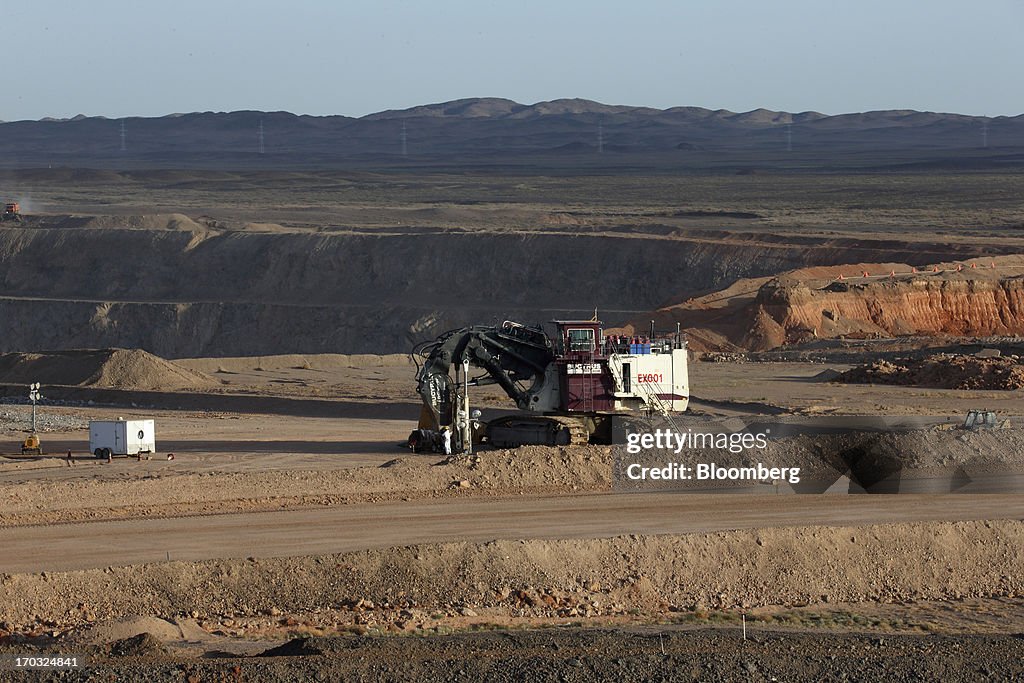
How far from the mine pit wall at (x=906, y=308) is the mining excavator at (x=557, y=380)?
30.4 meters

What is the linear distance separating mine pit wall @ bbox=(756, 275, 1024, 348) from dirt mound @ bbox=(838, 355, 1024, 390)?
1080 centimetres

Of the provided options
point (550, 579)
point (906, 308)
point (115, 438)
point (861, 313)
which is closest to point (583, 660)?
point (550, 579)

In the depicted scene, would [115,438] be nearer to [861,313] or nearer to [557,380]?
[557,380]

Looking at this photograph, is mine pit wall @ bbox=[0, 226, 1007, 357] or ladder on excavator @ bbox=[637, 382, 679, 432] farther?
mine pit wall @ bbox=[0, 226, 1007, 357]

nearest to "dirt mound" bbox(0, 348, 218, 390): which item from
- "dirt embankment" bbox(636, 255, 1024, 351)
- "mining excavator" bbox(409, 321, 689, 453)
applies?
"dirt embankment" bbox(636, 255, 1024, 351)

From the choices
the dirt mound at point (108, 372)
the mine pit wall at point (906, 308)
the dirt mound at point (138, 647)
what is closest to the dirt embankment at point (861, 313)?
the mine pit wall at point (906, 308)

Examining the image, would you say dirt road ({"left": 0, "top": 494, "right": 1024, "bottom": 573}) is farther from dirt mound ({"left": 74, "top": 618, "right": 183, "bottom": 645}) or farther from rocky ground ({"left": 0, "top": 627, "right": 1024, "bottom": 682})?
rocky ground ({"left": 0, "top": 627, "right": 1024, "bottom": 682})

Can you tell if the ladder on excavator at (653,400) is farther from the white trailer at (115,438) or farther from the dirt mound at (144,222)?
the dirt mound at (144,222)

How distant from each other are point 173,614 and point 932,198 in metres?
118

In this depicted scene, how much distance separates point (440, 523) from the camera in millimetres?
24812

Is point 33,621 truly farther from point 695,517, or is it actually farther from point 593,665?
point 695,517

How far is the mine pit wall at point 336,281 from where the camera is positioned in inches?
3231

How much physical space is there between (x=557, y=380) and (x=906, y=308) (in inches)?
1352

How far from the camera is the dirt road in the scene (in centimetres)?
2297
